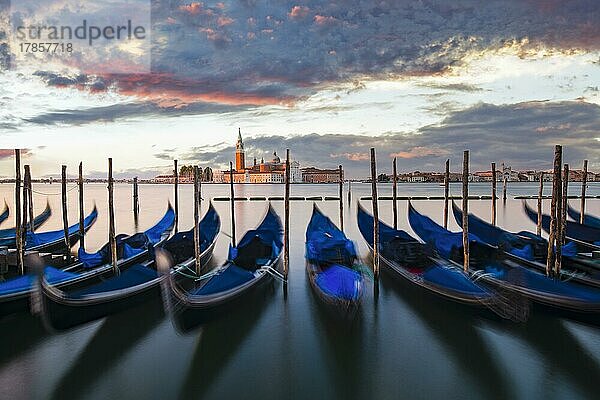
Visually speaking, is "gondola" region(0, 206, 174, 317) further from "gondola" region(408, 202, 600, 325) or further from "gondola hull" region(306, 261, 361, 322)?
"gondola" region(408, 202, 600, 325)

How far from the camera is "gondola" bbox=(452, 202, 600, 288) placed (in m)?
7.19

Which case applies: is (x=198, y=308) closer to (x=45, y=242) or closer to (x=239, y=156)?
(x=45, y=242)

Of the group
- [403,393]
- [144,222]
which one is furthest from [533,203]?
[403,393]

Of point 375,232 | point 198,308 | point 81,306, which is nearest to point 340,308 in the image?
point 198,308

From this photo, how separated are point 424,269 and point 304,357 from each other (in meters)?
3.18

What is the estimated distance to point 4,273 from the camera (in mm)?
8062

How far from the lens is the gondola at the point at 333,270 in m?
5.63

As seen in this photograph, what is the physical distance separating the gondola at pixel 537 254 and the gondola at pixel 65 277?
711cm

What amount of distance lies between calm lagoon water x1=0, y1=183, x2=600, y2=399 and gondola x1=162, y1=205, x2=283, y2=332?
0.48 m

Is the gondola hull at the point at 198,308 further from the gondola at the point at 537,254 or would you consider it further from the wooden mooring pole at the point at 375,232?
the gondola at the point at 537,254

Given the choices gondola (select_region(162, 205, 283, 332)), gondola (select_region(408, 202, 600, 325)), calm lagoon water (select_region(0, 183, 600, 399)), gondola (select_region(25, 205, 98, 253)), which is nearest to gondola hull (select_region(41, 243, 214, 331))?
gondola (select_region(162, 205, 283, 332))

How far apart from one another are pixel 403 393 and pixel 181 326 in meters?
2.49

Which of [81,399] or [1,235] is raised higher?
[1,235]

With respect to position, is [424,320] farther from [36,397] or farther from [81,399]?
[36,397]
